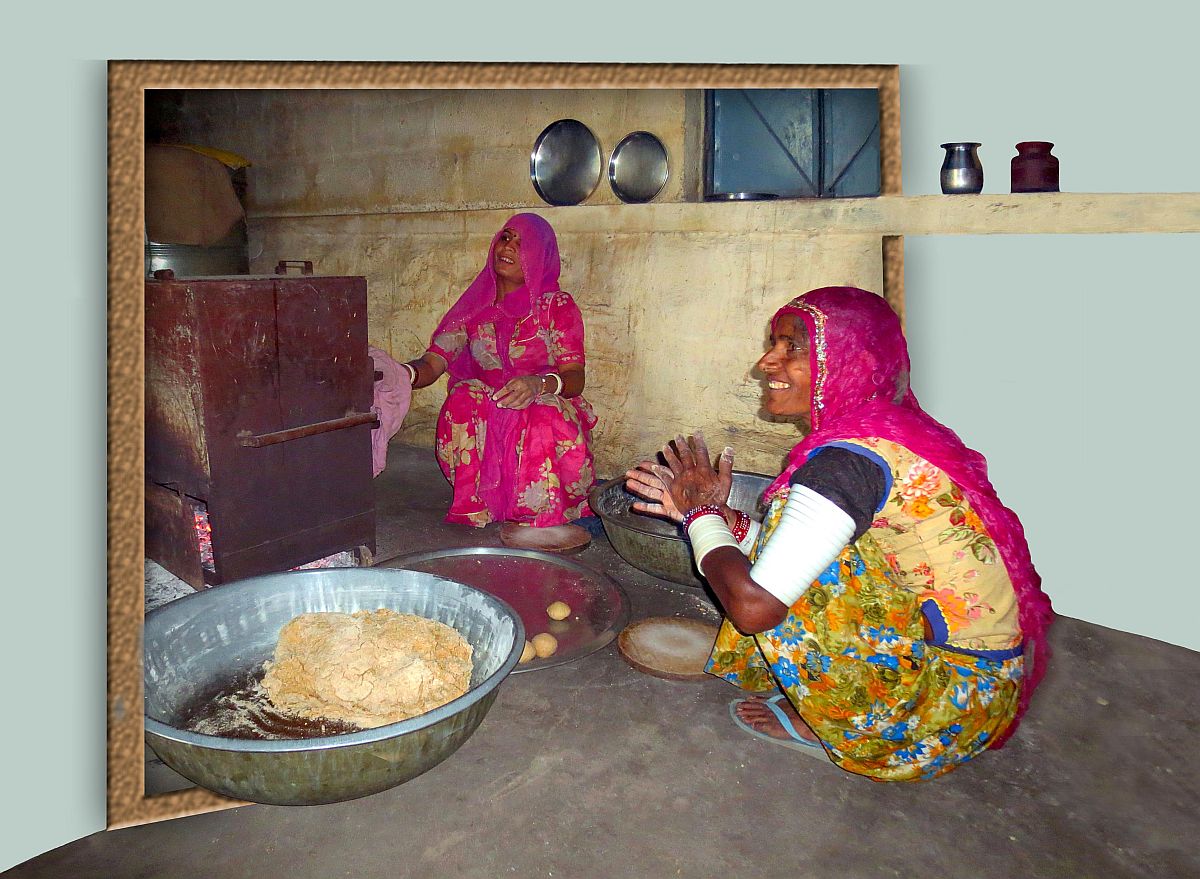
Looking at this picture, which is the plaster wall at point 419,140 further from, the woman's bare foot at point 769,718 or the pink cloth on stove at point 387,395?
the woman's bare foot at point 769,718

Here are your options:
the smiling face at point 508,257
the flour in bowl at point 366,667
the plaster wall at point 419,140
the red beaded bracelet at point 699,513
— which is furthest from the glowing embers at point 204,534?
the plaster wall at point 419,140

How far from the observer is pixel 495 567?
3.20 metres

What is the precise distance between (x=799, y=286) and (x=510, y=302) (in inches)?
52.1

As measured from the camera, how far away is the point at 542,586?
3.07 meters

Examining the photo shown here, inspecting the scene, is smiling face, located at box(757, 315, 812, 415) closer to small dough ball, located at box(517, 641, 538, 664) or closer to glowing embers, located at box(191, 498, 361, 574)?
small dough ball, located at box(517, 641, 538, 664)

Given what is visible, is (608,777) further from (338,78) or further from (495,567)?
(338,78)

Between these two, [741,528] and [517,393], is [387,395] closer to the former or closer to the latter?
[517,393]

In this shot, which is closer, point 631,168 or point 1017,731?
point 1017,731

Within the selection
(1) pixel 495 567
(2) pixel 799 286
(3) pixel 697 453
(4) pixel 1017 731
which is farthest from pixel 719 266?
(4) pixel 1017 731

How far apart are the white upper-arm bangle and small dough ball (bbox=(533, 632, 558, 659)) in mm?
998

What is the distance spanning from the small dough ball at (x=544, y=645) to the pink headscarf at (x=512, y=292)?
163 cm

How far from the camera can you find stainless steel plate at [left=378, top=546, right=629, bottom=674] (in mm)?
2760

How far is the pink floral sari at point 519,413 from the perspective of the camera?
148 inches

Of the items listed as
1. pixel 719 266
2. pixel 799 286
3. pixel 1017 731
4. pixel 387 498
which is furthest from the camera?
pixel 387 498
